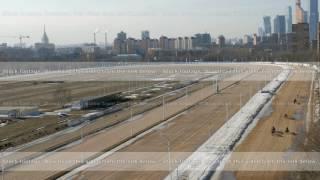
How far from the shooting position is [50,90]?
102 feet

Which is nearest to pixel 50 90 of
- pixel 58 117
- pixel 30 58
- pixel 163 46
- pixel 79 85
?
pixel 79 85

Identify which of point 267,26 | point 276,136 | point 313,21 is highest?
point 267,26

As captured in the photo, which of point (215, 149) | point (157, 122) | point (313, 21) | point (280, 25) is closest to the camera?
point (215, 149)

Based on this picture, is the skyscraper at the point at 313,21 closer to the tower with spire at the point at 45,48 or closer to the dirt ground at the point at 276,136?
the tower with spire at the point at 45,48

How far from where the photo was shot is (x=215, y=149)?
42.4 feet

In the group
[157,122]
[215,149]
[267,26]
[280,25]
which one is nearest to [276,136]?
[215,149]

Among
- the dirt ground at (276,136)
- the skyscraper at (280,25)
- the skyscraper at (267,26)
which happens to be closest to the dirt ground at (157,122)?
the dirt ground at (276,136)

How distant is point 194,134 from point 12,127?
5913 millimetres

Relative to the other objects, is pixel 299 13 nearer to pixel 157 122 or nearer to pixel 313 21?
pixel 313 21

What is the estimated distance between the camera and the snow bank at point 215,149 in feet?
35.2

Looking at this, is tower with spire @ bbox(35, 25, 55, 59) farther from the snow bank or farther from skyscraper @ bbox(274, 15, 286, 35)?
the snow bank

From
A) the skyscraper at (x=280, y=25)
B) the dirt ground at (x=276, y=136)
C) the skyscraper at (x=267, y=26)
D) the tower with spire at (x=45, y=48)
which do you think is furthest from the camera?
the skyscraper at (x=267, y=26)

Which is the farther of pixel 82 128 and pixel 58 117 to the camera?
pixel 58 117

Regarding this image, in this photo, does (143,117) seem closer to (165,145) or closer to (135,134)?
(135,134)
